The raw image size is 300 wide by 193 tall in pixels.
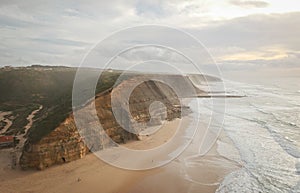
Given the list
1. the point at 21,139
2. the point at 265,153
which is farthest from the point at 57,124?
the point at 265,153

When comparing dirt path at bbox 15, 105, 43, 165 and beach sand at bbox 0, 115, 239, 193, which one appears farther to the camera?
dirt path at bbox 15, 105, 43, 165

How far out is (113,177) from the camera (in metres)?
18.6

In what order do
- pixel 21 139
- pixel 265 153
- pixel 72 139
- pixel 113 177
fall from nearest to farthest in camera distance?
pixel 113 177 < pixel 72 139 < pixel 265 153 < pixel 21 139

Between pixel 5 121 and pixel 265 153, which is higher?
pixel 5 121

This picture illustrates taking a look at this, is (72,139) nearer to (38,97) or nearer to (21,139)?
(21,139)

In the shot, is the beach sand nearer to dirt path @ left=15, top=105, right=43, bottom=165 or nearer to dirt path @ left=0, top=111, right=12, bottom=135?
dirt path @ left=15, top=105, right=43, bottom=165

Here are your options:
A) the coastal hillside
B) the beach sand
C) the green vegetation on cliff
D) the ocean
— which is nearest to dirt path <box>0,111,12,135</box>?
the coastal hillside

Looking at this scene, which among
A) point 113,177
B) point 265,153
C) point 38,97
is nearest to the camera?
point 113,177

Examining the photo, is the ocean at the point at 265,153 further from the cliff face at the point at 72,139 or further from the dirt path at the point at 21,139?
the dirt path at the point at 21,139

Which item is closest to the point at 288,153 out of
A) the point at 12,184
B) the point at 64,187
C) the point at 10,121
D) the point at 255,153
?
the point at 255,153

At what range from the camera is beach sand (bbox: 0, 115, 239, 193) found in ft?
54.5

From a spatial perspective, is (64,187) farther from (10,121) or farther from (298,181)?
(10,121)

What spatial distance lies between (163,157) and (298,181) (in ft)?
33.2

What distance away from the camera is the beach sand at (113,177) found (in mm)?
16609
